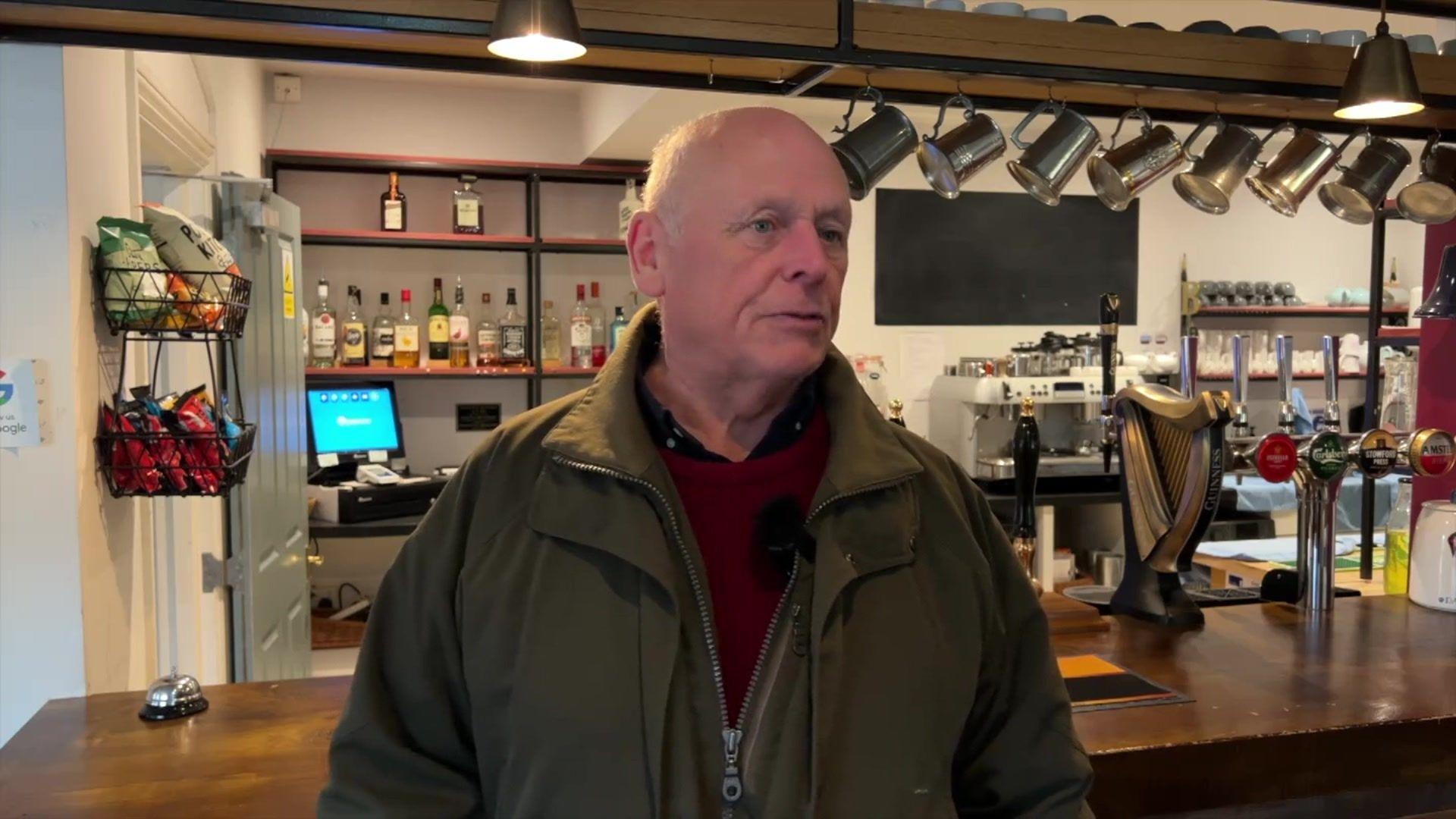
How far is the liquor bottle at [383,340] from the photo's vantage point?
15.5 feet

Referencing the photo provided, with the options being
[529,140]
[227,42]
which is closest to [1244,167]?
[227,42]

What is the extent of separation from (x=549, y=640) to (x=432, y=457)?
4048 mm

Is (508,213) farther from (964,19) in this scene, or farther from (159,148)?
(964,19)

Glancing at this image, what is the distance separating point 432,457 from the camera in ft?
16.3

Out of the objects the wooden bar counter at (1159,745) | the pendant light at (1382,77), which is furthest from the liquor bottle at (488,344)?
the pendant light at (1382,77)

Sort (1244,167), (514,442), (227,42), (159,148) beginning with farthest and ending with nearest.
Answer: (159,148) < (1244,167) < (227,42) < (514,442)

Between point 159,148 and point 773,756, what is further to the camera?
point 159,148

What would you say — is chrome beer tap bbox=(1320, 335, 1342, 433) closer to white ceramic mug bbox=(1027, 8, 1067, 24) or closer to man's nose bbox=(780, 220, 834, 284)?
white ceramic mug bbox=(1027, 8, 1067, 24)

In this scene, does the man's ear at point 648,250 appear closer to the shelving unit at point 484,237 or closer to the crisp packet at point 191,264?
the crisp packet at point 191,264

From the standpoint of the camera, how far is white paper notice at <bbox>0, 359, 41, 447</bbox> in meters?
1.68

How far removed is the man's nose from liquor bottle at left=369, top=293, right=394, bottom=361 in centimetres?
383

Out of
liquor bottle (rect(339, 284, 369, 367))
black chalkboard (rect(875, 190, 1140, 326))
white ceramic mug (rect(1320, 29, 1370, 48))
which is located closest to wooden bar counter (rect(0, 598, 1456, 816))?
white ceramic mug (rect(1320, 29, 1370, 48))

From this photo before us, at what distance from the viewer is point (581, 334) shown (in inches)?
192

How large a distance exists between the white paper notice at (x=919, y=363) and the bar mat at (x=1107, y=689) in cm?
354
